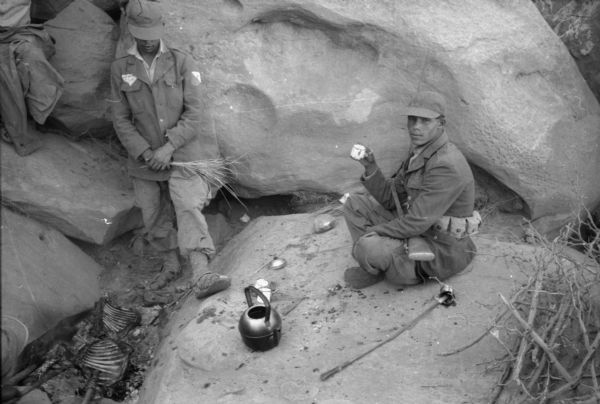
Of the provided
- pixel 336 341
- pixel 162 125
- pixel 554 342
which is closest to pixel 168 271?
pixel 162 125

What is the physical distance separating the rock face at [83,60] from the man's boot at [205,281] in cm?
158

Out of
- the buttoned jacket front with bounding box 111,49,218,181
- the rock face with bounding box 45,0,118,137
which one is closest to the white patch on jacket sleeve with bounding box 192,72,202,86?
the buttoned jacket front with bounding box 111,49,218,181

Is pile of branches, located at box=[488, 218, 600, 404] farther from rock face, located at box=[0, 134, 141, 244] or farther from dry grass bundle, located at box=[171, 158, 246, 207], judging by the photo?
rock face, located at box=[0, 134, 141, 244]

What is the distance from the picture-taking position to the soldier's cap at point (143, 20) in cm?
452

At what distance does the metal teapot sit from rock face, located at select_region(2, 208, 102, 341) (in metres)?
1.25

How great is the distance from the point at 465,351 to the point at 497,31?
113 inches

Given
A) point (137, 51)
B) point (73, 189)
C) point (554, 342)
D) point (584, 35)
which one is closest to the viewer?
point (554, 342)

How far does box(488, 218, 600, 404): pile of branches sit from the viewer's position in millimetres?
3371

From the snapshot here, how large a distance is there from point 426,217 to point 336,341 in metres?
0.97

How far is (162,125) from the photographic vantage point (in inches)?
191

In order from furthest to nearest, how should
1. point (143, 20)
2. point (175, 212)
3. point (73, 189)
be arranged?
point (175, 212) < point (73, 189) < point (143, 20)

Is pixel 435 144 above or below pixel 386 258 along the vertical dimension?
above

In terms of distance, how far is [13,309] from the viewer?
10.8ft

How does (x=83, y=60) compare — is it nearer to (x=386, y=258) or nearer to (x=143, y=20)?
(x=143, y=20)
